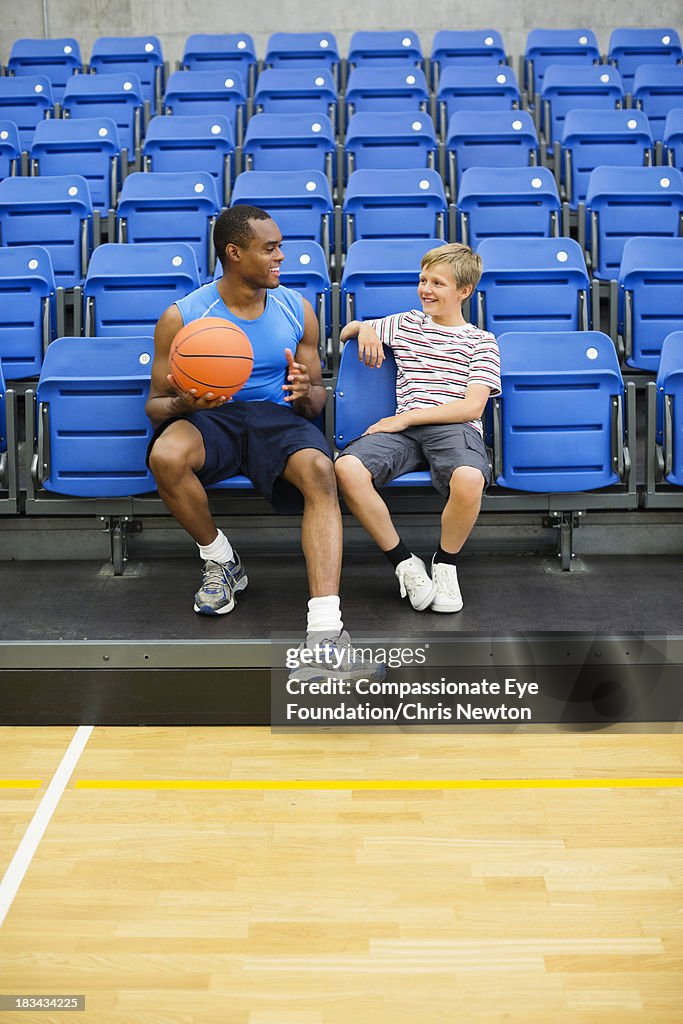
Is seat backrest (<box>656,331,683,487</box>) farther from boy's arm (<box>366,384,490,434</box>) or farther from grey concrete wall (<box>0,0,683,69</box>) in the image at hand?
grey concrete wall (<box>0,0,683,69</box>)

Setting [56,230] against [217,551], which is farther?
[56,230]

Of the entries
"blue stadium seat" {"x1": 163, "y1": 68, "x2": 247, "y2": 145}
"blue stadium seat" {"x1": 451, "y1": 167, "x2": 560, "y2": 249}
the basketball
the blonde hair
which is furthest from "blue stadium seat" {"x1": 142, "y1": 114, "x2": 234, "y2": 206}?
the basketball

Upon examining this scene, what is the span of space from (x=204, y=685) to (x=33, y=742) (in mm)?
387

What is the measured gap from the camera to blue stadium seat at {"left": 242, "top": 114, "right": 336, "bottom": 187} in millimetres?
4875

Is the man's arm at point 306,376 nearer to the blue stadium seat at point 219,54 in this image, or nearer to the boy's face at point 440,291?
the boy's face at point 440,291

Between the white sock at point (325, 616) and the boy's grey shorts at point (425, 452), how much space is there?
41 cm

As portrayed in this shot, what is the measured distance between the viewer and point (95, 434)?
289 cm

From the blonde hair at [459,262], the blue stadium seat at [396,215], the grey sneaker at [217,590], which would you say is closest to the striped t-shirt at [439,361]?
the blonde hair at [459,262]

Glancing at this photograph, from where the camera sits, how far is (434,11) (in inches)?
272

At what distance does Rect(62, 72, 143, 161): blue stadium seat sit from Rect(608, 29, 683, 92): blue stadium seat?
112 inches

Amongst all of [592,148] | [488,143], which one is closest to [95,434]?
[488,143]

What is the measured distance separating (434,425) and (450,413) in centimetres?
7

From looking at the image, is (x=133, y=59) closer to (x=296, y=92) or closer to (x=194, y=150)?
(x=296, y=92)

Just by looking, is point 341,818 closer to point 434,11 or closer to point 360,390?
point 360,390
